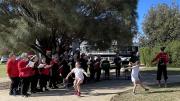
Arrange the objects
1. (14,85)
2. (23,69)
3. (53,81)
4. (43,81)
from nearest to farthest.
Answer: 1. (23,69)
2. (14,85)
3. (43,81)
4. (53,81)

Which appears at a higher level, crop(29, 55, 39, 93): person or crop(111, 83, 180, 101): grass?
crop(29, 55, 39, 93): person

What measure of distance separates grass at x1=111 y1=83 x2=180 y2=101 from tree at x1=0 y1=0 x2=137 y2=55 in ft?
17.5

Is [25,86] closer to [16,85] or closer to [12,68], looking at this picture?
[16,85]

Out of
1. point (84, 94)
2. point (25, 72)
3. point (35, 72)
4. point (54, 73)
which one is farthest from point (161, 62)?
point (25, 72)

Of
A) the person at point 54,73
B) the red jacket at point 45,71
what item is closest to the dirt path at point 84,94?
the red jacket at point 45,71

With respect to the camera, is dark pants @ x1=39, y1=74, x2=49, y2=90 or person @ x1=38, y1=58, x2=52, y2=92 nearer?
person @ x1=38, y1=58, x2=52, y2=92

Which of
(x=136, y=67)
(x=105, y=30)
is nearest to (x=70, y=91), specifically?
(x=136, y=67)

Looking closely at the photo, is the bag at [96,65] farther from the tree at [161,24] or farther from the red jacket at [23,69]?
the tree at [161,24]

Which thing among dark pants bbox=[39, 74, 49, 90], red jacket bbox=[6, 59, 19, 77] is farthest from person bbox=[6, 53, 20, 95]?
dark pants bbox=[39, 74, 49, 90]

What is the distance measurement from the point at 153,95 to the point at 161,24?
133 ft

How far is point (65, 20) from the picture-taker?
21.6 m

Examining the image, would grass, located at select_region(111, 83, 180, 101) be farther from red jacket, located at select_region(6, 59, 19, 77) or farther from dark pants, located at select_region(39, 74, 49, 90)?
red jacket, located at select_region(6, 59, 19, 77)

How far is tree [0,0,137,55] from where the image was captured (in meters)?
21.7

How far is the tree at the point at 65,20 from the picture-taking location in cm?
2167
